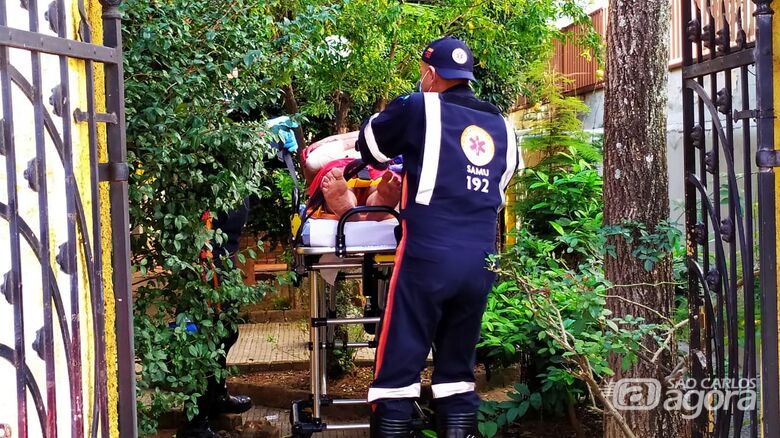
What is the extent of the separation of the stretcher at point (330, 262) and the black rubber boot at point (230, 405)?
1.07 m

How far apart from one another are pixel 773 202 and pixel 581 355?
1577mm

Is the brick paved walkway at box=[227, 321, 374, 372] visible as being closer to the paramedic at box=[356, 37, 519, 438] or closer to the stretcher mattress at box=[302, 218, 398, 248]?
the stretcher mattress at box=[302, 218, 398, 248]

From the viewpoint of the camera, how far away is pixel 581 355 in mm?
4227

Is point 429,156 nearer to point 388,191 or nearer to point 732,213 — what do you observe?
point 388,191

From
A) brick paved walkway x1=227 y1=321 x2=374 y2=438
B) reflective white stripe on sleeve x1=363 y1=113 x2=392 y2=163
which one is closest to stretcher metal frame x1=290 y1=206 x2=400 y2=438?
reflective white stripe on sleeve x1=363 y1=113 x2=392 y2=163

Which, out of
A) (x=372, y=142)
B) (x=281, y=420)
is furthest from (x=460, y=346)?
(x=281, y=420)

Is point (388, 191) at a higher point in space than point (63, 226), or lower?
higher

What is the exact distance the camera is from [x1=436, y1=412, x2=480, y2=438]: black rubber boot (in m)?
5.03

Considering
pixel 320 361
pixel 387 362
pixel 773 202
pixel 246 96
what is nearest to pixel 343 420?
pixel 320 361

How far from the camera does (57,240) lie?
2865 mm

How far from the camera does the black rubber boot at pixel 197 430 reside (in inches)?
245

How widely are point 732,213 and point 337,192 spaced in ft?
9.06

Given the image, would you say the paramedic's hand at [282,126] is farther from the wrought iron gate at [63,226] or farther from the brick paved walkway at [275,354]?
the brick paved walkway at [275,354]

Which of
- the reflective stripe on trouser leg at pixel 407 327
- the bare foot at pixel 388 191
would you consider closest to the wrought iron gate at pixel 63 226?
the reflective stripe on trouser leg at pixel 407 327
